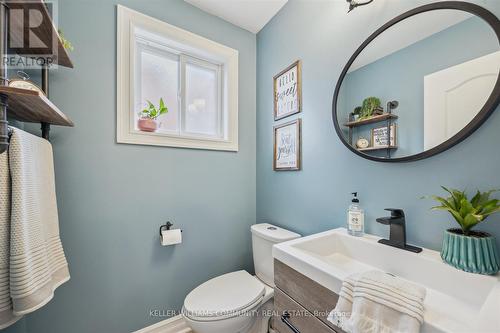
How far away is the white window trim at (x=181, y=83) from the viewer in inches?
48.9

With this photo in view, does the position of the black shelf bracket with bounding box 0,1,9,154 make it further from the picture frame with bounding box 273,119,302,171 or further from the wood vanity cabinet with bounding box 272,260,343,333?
the picture frame with bounding box 273,119,302,171

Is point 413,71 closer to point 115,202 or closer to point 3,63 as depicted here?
point 3,63

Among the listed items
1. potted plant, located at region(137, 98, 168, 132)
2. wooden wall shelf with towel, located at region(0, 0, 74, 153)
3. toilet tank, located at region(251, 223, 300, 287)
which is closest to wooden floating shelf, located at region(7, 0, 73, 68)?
wooden wall shelf with towel, located at region(0, 0, 74, 153)

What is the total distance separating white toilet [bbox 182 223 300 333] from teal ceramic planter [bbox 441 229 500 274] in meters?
0.78

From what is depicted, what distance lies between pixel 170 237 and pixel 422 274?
1.32 m

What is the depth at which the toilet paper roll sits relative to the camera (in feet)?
4.21

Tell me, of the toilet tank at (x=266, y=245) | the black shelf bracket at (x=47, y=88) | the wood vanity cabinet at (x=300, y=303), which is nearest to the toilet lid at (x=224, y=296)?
the toilet tank at (x=266, y=245)

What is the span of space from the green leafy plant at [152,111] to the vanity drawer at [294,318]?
135 cm

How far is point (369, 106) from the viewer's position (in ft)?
3.19

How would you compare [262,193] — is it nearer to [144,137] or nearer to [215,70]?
[144,137]

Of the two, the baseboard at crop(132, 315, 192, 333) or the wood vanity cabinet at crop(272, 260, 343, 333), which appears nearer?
the wood vanity cabinet at crop(272, 260, 343, 333)

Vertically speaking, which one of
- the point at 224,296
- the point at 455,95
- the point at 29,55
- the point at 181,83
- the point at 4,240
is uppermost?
the point at 181,83

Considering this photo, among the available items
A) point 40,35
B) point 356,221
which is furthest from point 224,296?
point 40,35

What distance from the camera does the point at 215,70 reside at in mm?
1783
